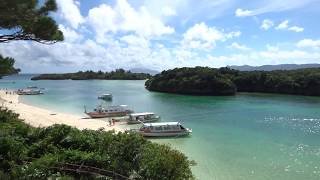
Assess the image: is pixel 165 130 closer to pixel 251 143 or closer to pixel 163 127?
pixel 163 127

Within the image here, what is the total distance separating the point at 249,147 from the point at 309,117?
26203 mm

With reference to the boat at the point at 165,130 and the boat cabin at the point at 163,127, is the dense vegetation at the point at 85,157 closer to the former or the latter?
the boat at the point at 165,130

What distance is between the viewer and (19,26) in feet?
56.7

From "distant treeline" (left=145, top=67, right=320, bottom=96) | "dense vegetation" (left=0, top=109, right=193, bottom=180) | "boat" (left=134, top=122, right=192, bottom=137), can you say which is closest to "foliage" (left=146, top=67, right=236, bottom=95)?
"distant treeline" (left=145, top=67, right=320, bottom=96)

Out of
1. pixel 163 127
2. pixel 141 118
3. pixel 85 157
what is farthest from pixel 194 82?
pixel 85 157

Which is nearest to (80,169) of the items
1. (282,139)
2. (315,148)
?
(315,148)

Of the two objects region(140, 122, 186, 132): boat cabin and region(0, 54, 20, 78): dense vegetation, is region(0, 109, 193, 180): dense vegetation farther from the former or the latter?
region(140, 122, 186, 132): boat cabin

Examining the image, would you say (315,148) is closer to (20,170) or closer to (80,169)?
(80,169)

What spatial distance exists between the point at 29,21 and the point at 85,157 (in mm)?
6325

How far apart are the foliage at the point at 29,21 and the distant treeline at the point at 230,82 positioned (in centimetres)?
9038

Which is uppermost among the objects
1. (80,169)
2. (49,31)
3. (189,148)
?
(49,31)

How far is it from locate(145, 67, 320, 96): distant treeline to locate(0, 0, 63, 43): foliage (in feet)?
297

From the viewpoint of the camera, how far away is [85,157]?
17.7 meters

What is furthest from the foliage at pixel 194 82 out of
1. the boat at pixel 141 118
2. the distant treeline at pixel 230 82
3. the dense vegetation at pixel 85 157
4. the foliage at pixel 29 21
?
the foliage at pixel 29 21
